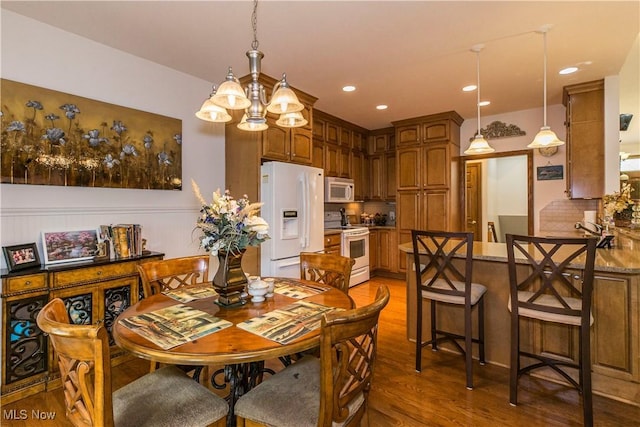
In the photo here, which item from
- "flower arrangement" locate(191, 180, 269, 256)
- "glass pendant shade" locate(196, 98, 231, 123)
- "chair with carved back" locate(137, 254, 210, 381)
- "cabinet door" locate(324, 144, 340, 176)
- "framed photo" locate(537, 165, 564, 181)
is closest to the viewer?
"flower arrangement" locate(191, 180, 269, 256)

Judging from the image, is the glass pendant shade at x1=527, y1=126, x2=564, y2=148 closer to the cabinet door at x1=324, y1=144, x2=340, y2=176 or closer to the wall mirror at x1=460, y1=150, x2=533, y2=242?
the cabinet door at x1=324, y1=144, x2=340, y2=176

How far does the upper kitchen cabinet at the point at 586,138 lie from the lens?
349 centimetres

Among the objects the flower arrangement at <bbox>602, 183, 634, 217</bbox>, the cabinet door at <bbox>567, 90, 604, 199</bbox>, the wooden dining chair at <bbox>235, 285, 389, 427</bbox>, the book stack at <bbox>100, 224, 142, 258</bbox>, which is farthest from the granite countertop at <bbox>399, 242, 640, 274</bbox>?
the book stack at <bbox>100, 224, 142, 258</bbox>

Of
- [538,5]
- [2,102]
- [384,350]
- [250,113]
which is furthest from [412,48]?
[2,102]

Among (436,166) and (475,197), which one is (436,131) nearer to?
Result: (436,166)

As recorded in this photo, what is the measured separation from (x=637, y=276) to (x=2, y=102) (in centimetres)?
437

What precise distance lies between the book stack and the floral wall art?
384mm

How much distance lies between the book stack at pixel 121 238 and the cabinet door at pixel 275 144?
1.49 metres

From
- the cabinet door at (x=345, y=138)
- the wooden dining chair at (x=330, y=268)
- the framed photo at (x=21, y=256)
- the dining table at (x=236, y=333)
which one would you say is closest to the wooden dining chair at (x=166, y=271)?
the dining table at (x=236, y=333)

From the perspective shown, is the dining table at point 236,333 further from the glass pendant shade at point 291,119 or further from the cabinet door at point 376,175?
the cabinet door at point 376,175

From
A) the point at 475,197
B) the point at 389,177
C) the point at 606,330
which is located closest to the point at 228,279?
the point at 606,330

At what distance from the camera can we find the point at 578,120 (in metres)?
3.60

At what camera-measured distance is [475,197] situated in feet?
20.1

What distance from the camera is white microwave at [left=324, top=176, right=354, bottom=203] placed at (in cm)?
482
